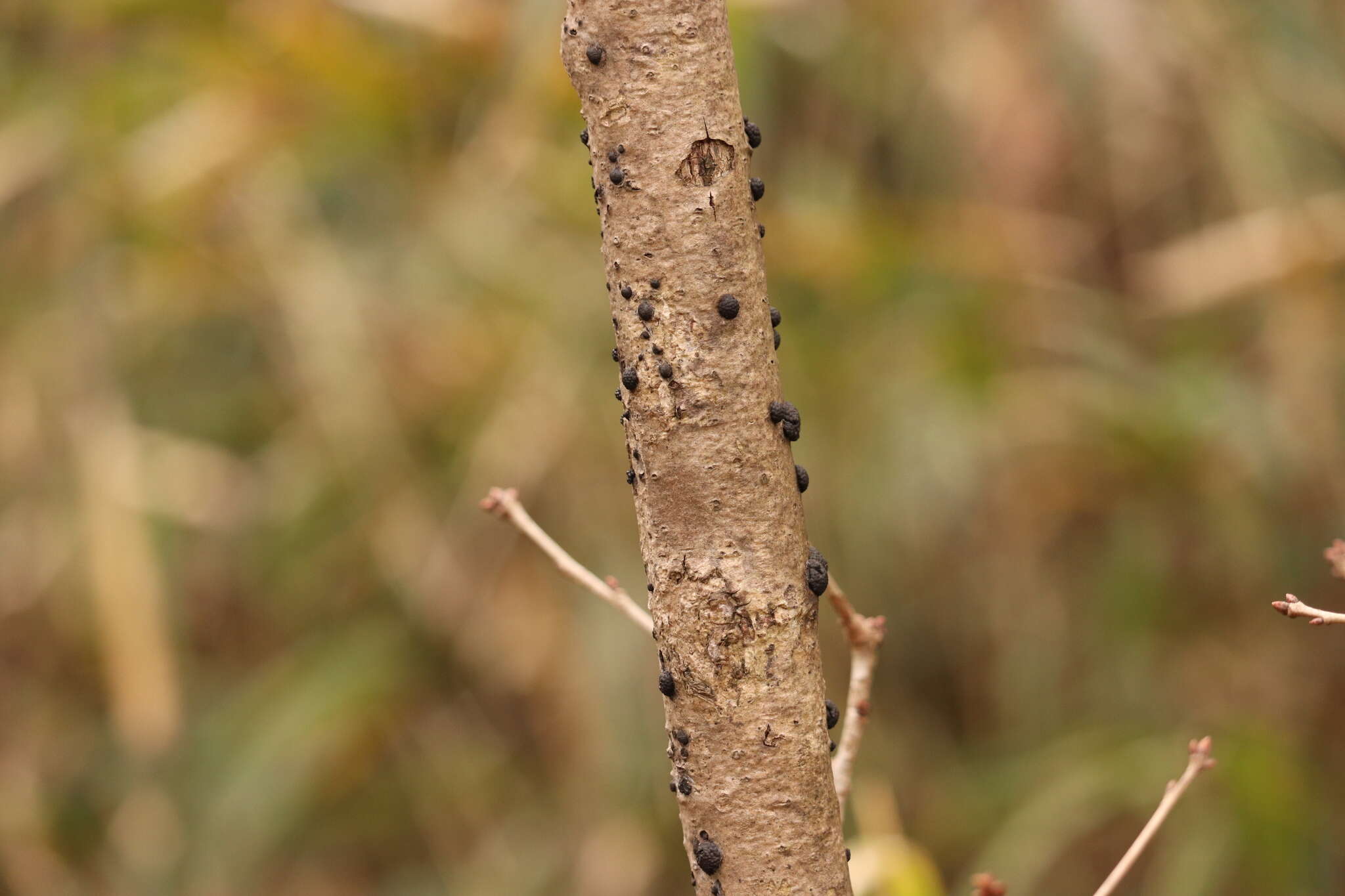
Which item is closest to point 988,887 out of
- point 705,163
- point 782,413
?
point 782,413

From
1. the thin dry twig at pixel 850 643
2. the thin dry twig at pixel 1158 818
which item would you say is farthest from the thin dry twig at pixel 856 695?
the thin dry twig at pixel 1158 818

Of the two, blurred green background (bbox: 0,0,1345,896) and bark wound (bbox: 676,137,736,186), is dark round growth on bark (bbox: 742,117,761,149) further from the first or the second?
blurred green background (bbox: 0,0,1345,896)

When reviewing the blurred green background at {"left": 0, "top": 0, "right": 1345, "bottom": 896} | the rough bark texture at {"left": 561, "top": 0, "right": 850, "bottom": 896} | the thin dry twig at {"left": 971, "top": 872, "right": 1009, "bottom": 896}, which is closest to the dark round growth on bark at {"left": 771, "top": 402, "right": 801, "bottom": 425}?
the rough bark texture at {"left": 561, "top": 0, "right": 850, "bottom": 896}

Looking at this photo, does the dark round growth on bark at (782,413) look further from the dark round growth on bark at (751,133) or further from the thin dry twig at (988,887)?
the thin dry twig at (988,887)

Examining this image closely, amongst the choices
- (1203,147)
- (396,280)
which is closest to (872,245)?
(1203,147)

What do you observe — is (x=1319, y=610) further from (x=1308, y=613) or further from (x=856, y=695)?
(x=856, y=695)

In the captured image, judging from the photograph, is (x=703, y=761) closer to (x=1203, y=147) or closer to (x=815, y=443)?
(x=815, y=443)
